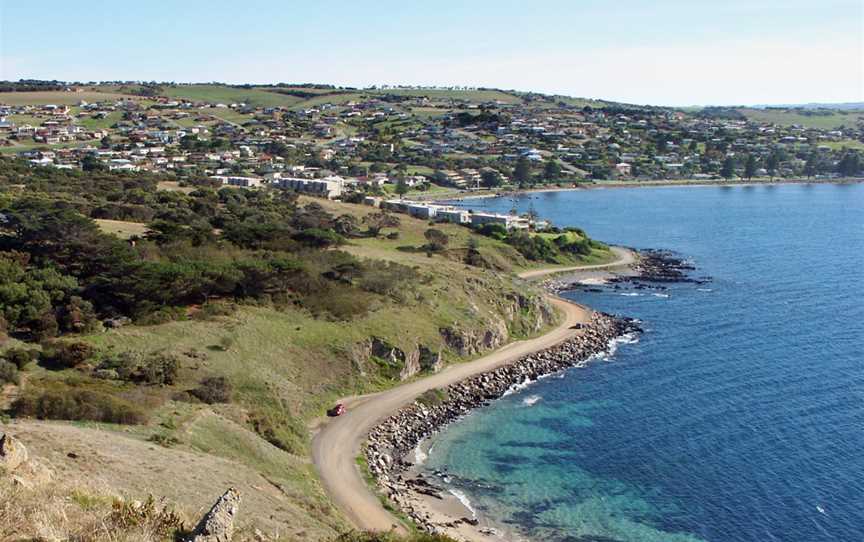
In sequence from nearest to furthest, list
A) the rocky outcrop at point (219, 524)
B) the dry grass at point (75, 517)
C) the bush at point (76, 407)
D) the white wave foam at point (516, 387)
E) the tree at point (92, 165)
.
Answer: the dry grass at point (75, 517) < the rocky outcrop at point (219, 524) < the bush at point (76, 407) < the white wave foam at point (516, 387) < the tree at point (92, 165)

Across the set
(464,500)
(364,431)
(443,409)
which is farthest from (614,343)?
(464,500)

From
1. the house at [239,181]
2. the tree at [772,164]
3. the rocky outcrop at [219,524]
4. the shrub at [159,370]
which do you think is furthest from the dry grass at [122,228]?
the tree at [772,164]

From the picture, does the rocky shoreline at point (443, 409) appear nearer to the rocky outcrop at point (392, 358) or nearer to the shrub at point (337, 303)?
the rocky outcrop at point (392, 358)

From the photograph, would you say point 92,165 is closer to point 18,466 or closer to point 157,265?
point 157,265

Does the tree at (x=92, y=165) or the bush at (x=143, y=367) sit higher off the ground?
the tree at (x=92, y=165)

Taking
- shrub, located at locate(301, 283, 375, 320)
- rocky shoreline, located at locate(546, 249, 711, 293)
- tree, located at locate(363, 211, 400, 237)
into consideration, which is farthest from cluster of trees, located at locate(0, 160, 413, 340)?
rocky shoreline, located at locate(546, 249, 711, 293)

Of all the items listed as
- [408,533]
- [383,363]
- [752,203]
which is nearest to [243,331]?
[383,363]
